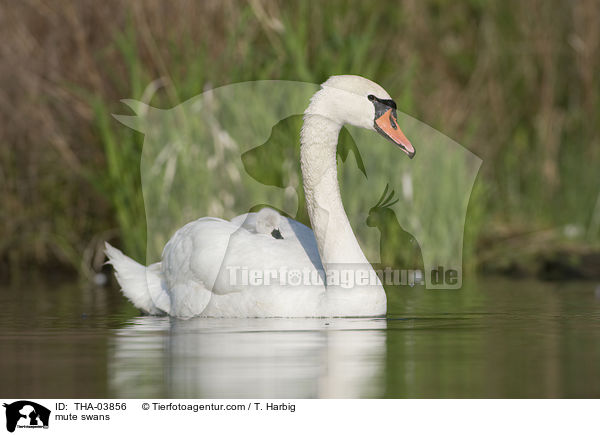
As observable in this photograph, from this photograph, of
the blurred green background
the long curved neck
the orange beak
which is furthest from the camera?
the blurred green background

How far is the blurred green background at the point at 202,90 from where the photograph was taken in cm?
A: 1141

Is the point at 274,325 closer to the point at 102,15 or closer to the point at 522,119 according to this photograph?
the point at 102,15

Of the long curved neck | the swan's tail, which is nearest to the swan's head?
the long curved neck

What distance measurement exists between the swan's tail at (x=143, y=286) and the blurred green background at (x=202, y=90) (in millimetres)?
1700

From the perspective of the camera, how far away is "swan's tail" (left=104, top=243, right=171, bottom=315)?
8.98 metres

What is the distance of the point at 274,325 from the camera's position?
756 cm

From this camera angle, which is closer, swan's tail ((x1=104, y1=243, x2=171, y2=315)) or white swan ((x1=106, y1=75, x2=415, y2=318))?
white swan ((x1=106, y1=75, x2=415, y2=318))

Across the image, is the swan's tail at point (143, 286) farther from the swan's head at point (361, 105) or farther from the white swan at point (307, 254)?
the swan's head at point (361, 105)

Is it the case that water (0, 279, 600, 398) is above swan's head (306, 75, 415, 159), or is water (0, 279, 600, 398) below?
below

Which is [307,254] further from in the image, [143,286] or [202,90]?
[202,90]

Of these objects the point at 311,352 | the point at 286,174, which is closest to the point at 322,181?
the point at 311,352
